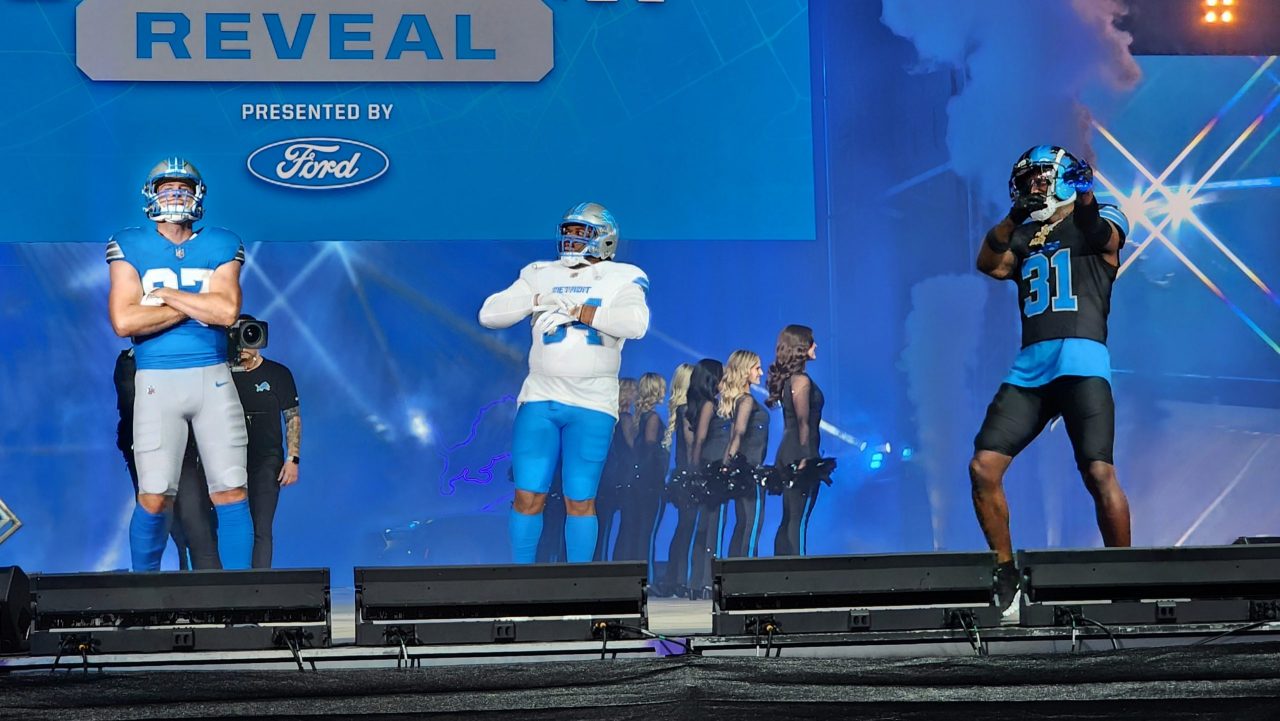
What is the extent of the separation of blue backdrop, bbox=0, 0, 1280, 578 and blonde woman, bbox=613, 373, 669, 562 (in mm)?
182

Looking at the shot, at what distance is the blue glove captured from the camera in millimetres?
6035

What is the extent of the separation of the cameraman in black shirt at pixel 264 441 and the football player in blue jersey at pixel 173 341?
437mm

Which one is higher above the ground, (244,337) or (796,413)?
(244,337)

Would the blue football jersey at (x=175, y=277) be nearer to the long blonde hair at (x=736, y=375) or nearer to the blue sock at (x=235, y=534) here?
the blue sock at (x=235, y=534)

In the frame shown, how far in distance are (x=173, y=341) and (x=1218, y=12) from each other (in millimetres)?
5660

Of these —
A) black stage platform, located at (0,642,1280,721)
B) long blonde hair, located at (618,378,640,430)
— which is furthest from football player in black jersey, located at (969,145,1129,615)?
black stage platform, located at (0,642,1280,721)

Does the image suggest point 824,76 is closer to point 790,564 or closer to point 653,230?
point 653,230

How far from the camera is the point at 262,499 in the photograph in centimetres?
699

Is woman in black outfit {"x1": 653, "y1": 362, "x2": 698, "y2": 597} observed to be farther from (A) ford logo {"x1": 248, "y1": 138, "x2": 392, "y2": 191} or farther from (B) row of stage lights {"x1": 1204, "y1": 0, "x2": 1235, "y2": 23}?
(B) row of stage lights {"x1": 1204, "y1": 0, "x2": 1235, "y2": 23}

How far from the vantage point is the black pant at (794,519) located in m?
7.29

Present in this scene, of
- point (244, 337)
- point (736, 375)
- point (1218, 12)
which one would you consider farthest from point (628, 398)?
point (1218, 12)

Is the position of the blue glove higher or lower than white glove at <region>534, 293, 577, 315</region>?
higher

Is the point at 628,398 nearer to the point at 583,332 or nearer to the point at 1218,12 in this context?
the point at 583,332

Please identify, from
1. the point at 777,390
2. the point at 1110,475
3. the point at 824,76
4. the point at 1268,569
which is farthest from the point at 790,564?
the point at 824,76
